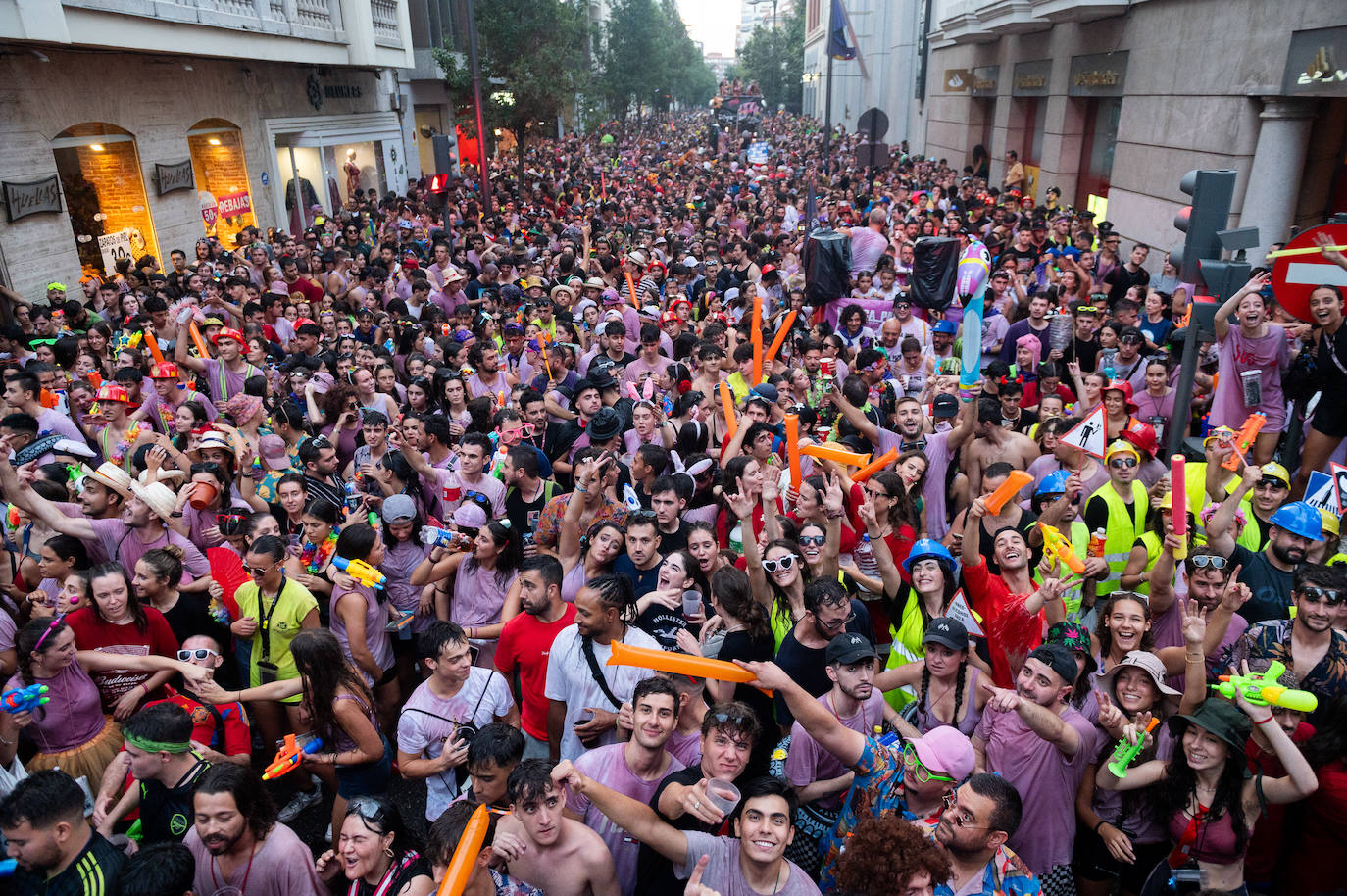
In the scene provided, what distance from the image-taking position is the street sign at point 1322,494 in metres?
4.52

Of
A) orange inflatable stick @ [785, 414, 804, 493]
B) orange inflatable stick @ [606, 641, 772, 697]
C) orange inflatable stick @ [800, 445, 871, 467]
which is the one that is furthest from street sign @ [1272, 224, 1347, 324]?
orange inflatable stick @ [606, 641, 772, 697]

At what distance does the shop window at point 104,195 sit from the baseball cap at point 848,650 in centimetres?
1389

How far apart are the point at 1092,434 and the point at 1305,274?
1.84 m

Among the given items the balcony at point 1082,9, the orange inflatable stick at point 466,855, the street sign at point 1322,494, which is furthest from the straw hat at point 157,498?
the balcony at point 1082,9

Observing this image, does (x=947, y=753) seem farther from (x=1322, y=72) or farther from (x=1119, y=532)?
(x=1322, y=72)

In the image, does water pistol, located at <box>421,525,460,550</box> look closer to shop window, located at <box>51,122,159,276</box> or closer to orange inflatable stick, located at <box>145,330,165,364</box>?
orange inflatable stick, located at <box>145,330,165,364</box>

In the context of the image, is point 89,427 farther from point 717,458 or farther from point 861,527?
point 861,527

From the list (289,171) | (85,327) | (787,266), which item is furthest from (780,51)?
(85,327)

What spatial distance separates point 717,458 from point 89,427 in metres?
5.07

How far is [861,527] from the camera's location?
210 inches

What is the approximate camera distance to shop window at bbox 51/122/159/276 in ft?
44.5

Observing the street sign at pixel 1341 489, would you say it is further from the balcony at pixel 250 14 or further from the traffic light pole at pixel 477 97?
the traffic light pole at pixel 477 97

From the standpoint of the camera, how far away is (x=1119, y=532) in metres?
4.95

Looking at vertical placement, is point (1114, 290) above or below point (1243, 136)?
below
